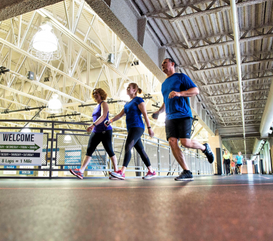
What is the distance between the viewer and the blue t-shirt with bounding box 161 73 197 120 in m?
3.36

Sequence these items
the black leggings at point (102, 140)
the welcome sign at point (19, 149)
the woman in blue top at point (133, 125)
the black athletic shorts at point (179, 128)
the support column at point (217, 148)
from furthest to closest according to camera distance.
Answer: the support column at point (217, 148)
the welcome sign at point (19, 149)
the black leggings at point (102, 140)
the woman in blue top at point (133, 125)
the black athletic shorts at point (179, 128)

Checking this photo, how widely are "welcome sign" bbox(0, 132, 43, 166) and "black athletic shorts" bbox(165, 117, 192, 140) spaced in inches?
155

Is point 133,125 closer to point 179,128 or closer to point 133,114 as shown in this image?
point 133,114

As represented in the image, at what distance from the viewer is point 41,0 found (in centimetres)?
442

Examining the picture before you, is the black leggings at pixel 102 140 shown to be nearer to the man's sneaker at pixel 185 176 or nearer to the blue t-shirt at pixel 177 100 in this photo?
the blue t-shirt at pixel 177 100

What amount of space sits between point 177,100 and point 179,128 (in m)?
0.37

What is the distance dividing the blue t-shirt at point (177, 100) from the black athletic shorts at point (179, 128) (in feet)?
0.18

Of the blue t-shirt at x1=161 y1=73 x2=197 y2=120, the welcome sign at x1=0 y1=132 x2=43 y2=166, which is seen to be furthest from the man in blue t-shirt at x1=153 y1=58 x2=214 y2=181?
the welcome sign at x1=0 y1=132 x2=43 y2=166

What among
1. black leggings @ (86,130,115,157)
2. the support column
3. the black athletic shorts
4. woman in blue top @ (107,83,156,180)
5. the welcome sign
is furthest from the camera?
the support column

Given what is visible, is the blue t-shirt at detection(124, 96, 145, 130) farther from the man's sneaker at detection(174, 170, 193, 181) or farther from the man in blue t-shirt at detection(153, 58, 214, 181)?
the man's sneaker at detection(174, 170, 193, 181)

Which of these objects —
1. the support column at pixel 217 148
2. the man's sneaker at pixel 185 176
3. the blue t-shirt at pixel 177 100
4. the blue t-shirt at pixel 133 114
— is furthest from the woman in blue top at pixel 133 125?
the support column at pixel 217 148

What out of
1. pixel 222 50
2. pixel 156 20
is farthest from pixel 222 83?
pixel 156 20

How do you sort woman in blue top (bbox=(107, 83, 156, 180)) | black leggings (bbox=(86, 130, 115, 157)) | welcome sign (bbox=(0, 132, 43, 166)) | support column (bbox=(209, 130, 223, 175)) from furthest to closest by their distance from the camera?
support column (bbox=(209, 130, 223, 175)) → welcome sign (bbox=(0, 132, 43, 166)) → black leggings (bbox=(86, 130, 115, 157)) → woman in blue top (bbox=(107, 83, 156, 180))

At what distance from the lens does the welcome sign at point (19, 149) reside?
19.8 feet
